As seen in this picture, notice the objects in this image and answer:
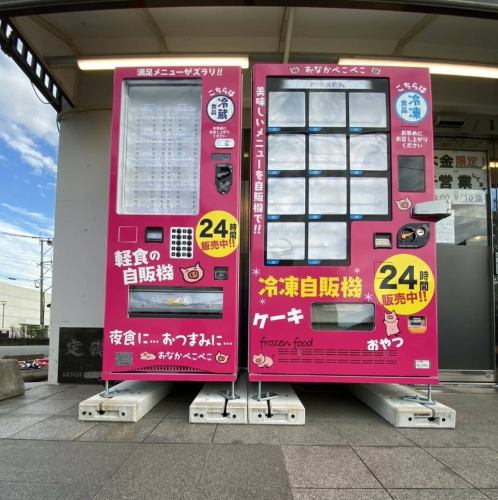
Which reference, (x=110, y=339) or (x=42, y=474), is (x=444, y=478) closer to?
(x=42, y=474)

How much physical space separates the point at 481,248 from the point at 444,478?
13.3ft

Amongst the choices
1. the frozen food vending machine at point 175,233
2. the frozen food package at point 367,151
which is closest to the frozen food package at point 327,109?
the frozen food package at point 367,151

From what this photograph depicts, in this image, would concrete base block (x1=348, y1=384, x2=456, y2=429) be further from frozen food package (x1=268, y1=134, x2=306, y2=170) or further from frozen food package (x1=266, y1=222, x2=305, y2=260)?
frozen food package (x1=268, y1=134, x2=306, y2=170)

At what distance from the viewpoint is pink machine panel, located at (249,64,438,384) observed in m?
4.03

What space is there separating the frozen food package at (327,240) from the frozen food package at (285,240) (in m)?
0.10

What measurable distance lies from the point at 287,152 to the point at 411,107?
1.30 m

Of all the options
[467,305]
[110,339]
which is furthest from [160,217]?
[467,305]

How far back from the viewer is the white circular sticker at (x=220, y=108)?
4.20 meters

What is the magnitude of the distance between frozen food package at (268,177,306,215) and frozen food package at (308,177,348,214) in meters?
0.09

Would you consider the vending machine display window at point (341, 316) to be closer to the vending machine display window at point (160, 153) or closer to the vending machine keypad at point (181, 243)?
the vending machine keypad at point (181, 243)

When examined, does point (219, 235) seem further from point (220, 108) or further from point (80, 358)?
point (80, 358)

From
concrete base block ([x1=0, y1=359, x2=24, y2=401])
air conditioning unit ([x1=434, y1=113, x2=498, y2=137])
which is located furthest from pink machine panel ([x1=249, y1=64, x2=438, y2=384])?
concrete base block ([x1=0, y1=359, x2=24, y2=401])

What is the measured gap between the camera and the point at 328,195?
13.8 ft

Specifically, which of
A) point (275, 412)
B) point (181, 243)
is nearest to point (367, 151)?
point (181, 243)
